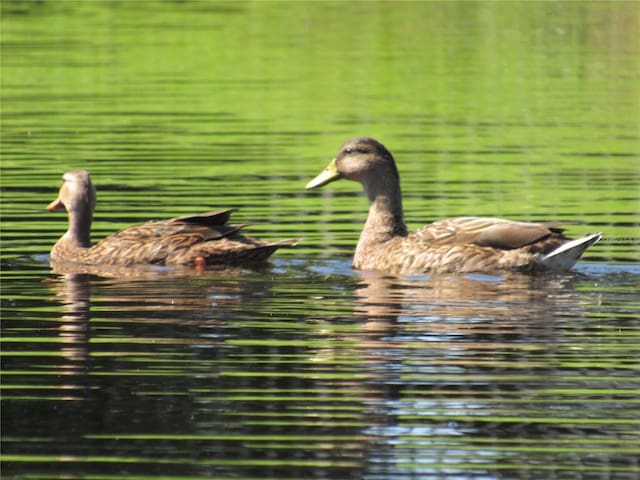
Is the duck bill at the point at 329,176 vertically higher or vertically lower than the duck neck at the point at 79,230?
higher

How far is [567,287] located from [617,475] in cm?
500

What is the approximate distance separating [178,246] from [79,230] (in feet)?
3.37

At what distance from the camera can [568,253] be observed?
43.9 feet

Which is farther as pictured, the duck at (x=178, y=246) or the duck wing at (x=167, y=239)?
the duck wing at (x=167, y=239)

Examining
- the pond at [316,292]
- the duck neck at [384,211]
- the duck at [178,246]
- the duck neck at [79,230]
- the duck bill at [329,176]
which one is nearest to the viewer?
the pond at [316,292]

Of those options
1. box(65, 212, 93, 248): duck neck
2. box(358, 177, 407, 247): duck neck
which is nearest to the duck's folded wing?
box(358, 177, 407, 247): duck neck

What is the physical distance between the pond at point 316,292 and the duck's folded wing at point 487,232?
27 centimetres

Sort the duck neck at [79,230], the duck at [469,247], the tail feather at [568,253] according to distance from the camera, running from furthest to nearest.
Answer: the duck neck at [79,230], the duck at [469,247], the tail feather at [568,253]

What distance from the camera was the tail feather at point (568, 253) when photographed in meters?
13.2

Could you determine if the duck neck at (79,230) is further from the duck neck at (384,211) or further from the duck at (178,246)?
the duck neck at (384,211)

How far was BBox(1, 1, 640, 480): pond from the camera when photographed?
28.4 feet

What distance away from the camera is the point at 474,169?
749 inches

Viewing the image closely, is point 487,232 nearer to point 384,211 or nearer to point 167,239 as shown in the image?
point 384,211

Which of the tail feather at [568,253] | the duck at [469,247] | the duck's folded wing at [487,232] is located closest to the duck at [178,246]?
the duck at [469,247]
